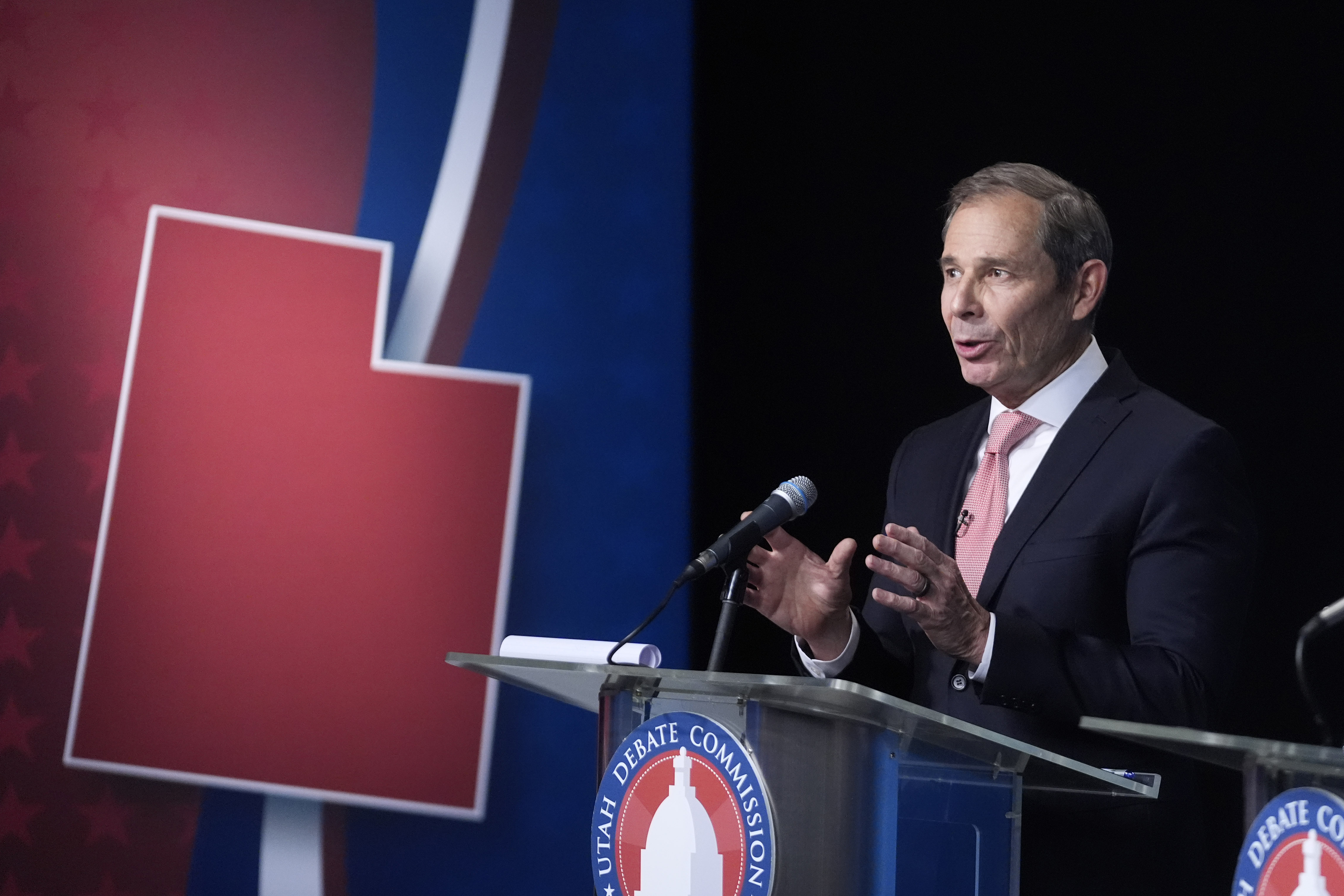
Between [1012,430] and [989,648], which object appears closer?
[989,648]

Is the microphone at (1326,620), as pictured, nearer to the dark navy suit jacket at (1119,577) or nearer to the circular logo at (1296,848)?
the circular logo at (1296,848)

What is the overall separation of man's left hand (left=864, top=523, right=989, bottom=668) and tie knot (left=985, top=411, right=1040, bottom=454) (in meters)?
0.58

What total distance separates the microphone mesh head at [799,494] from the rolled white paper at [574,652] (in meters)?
0.24

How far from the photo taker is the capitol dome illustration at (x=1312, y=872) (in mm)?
1127

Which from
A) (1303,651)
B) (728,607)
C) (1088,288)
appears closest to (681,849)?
(728,607)

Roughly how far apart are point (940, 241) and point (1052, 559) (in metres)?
1.25

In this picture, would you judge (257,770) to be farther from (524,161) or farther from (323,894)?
(524,161)

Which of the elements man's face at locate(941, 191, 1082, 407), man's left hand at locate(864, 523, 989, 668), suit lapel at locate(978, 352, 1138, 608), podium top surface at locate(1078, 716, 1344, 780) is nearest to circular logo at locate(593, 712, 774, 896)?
man's left hand at locate(864, 523, 989, 668)

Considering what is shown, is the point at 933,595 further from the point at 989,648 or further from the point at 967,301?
the point at 967,301

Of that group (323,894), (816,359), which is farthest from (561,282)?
(323,894)

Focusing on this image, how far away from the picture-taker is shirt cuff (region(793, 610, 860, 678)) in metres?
1.95

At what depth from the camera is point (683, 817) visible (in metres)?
1.40

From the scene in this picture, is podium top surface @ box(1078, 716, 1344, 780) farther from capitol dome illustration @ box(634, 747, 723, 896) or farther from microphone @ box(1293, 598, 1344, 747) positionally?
capitol dome illustration @ box(634, 747, 723, 896)

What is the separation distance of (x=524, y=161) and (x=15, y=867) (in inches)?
74.9
